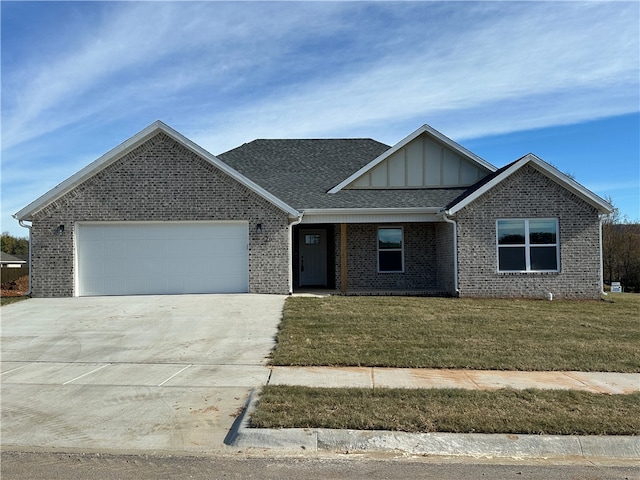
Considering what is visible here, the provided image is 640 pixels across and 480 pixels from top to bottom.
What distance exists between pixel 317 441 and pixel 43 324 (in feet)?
31.0

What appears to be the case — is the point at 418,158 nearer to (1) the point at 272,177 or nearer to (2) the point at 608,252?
(1) the point at 272,177

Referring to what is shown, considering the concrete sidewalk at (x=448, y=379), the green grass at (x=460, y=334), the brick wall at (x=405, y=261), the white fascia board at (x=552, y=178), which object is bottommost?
the concrete sidewalk at (x=448, y=379)

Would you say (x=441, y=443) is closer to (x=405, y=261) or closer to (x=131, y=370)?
(x=131, y=370)

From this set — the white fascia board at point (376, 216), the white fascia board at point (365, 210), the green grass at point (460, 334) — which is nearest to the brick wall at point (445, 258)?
the white fascia board at point (376, 216)

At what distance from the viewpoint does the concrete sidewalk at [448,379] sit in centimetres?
775

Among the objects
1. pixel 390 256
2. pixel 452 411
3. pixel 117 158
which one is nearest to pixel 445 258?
pixel 390 256

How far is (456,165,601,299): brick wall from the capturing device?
16.6 metres

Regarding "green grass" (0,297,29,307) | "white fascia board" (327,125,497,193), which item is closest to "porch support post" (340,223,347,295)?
"white fascia board" (327,125,497,193)

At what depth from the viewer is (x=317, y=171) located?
2064 centimetres

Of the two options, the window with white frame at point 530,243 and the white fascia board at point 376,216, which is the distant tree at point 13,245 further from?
the window with white frame at point 530,243

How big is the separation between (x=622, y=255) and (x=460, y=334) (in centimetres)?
3154

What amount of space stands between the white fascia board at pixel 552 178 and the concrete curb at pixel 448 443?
11213 millimetres

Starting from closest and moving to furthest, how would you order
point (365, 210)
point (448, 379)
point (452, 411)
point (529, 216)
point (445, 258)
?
point (452, 411) < point (448, 379) < point (529, 216) < point (365, 210) < point (445, 258)

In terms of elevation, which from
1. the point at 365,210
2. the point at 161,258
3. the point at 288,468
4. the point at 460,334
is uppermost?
the point at 365,210
